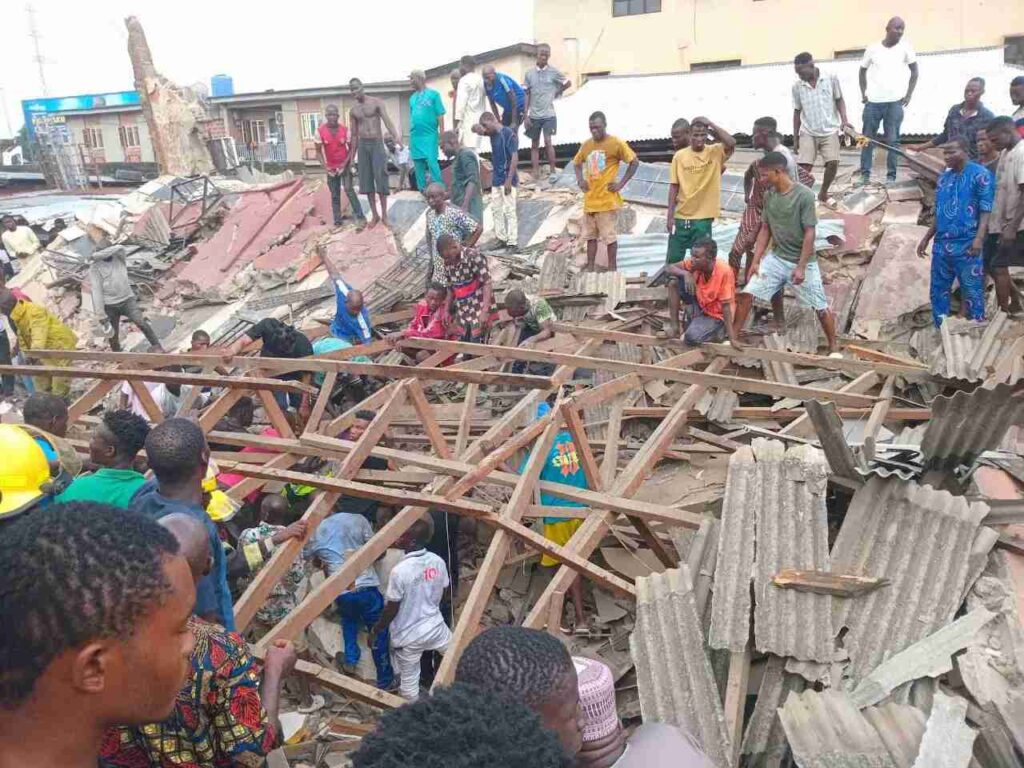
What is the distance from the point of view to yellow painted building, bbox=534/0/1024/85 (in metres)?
19.3

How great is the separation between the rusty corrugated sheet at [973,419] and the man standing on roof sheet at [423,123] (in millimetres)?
8433

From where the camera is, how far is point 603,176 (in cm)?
882

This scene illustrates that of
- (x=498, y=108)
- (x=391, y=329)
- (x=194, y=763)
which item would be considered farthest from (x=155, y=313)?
(x=194, y=763)

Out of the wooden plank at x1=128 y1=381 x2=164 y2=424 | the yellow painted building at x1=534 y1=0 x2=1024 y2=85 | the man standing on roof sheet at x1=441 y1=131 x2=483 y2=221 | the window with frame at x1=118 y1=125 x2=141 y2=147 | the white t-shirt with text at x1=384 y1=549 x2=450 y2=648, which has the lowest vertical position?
the white t-shirt with text at x1=384 y1=549 x2=450 y2=648

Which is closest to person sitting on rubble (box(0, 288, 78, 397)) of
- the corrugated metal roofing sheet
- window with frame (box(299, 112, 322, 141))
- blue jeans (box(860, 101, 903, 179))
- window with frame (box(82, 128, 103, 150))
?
the corrugated metal roofing sheet

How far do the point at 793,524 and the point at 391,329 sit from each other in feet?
21.8

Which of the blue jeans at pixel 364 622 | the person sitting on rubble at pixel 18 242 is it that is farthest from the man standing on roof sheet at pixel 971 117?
the person sitting on rubble at pixel 18 242

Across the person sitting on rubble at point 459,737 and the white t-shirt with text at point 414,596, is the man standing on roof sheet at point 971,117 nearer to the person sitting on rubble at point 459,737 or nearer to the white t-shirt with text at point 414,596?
the white t-shirt with text at point 414,596

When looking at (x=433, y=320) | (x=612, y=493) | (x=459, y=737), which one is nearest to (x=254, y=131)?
(x=433, y=320)

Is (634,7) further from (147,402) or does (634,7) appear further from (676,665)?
(676,665)

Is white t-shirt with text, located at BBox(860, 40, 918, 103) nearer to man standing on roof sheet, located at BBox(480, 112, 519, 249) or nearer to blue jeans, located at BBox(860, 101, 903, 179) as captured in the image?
blue jeans, located at BBox(860, 101, 903, 179)

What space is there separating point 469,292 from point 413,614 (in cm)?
408

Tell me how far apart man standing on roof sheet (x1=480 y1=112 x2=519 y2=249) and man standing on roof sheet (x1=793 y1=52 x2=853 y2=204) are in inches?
138

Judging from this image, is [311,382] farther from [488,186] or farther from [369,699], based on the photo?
[488,186]
